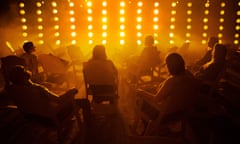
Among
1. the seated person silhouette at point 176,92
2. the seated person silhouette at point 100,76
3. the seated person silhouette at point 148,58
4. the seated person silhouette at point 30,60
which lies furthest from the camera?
the seated person silhouette at point 148,58

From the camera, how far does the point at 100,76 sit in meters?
4.73

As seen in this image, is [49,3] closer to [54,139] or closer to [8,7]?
[8,7]

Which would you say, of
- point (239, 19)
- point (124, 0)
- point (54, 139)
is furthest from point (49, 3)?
point (239, 19)

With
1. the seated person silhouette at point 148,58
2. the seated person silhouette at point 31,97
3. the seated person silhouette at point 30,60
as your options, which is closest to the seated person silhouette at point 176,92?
the seated person silhouette at point 31,97

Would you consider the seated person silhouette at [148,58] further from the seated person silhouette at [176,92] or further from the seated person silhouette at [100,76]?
the seated person silhouette at [176,92]

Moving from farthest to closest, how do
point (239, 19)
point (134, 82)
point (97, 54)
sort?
point (239, 19) < point (134, 82) < point (97, 54)

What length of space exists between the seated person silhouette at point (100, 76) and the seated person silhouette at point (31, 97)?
1242 mm

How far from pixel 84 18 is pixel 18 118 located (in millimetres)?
6667

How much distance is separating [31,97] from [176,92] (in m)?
2.00

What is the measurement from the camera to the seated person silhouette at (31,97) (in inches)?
129

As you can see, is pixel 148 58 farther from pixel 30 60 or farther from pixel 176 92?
pixel 176 92

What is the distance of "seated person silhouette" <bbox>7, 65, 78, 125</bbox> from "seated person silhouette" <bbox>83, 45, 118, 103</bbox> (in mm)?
1242

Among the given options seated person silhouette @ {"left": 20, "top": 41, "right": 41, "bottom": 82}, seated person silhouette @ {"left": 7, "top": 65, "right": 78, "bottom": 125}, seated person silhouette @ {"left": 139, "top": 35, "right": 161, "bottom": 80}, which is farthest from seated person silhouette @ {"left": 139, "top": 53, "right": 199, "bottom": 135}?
seated person silhouette @ {"left": 20, "top": 41, "right": 41, "bottom": 82}

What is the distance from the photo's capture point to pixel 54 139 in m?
4.20
